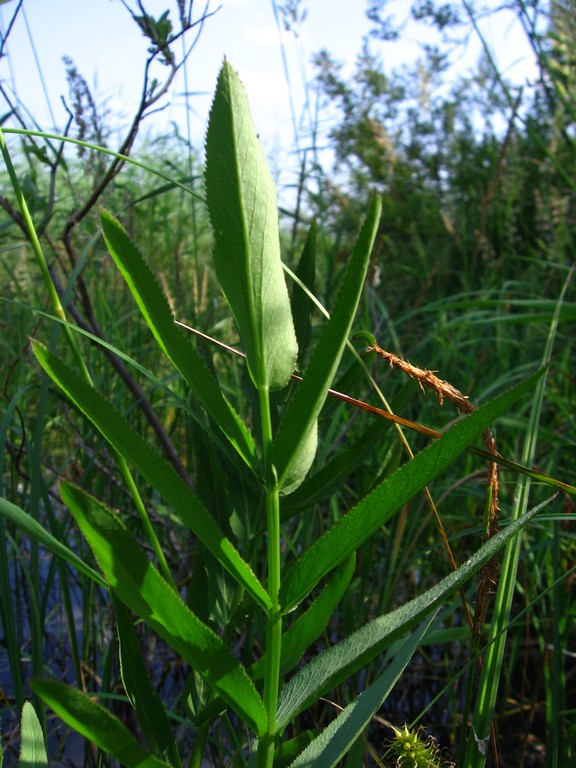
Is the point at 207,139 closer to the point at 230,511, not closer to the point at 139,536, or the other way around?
the point at 230,511

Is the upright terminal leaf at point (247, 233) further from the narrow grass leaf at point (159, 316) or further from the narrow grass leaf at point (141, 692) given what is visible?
the narrow grass leaf at point (141, 692)

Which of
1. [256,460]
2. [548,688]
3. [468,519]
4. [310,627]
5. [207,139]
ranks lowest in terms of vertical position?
[548,688]

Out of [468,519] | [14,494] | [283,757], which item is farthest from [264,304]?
[468,519]

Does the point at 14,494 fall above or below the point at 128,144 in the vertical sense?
below

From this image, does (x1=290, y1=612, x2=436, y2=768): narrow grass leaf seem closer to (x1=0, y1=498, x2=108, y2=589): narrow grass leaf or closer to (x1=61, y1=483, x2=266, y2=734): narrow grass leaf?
(x1=61, y1=483, x2=266, y2=734): narrow grass leaf

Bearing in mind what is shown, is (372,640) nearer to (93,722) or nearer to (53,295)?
(93,722)

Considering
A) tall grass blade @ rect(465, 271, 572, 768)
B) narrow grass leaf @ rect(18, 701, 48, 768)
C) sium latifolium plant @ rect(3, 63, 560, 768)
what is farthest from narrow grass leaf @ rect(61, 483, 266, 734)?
tall grass blade @ rect(465, 271, 572, 768)
